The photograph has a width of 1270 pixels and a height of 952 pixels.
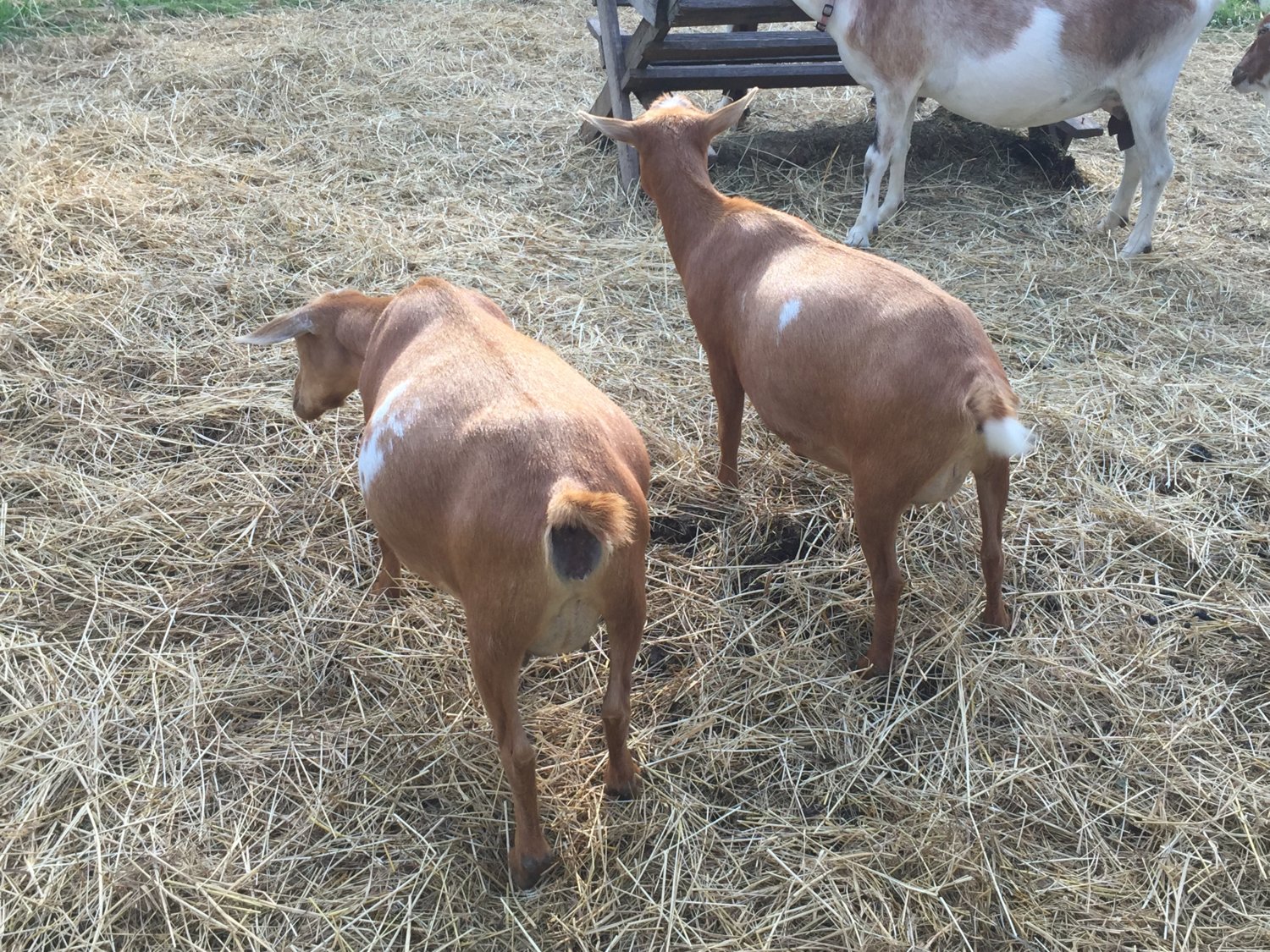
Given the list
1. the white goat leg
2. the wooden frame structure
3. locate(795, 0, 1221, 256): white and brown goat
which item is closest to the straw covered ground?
the white goat leg

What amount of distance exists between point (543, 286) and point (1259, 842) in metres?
4.01

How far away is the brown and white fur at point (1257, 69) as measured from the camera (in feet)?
19.3

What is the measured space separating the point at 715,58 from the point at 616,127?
319 centimetres

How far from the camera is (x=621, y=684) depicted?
7.73 ft

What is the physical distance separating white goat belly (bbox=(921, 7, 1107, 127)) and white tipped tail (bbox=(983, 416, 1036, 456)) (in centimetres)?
372

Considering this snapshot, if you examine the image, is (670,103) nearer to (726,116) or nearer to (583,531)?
(726,116)

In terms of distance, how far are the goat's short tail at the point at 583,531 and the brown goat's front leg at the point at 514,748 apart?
0.30 metres

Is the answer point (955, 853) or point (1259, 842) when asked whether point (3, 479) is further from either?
point (1259, 842)

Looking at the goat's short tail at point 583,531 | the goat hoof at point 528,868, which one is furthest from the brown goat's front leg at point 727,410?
the goat hoof at point 528,868

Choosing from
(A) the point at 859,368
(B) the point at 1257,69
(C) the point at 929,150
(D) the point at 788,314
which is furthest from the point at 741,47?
(A) the point at 859,368

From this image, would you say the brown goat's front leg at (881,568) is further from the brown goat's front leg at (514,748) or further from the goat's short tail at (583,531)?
the brown goat's front leg at (514,748)

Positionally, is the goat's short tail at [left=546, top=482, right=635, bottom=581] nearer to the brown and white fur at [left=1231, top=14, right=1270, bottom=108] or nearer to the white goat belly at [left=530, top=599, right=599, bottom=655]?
the white goat belly at [left=530, top=599, right=599, bottom=655]

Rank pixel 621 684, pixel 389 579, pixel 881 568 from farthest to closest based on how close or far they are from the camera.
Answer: pixel 389 579
pixel 881 568
pixel 621 684

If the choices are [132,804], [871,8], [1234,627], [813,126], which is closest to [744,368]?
[1234,627]
